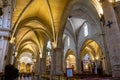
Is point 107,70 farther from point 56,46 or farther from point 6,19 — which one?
point 6,19

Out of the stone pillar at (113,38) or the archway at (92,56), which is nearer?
the stone pillar at (113,38)

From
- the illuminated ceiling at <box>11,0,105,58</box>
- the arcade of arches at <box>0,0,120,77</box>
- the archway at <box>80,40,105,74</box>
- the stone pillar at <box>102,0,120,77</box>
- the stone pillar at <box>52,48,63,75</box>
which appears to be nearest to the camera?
the stone pillar at <box>102,0,120,77</box>

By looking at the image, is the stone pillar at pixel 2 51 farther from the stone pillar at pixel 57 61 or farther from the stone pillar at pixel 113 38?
the stone pillar at pixel 57 61

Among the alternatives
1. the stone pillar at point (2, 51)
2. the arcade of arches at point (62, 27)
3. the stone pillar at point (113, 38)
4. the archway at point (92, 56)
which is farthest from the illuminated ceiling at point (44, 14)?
the archway at point (92, 56)

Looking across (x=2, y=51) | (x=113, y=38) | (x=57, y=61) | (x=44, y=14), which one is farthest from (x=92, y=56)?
(x=113, y=38)

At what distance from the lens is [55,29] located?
48.5 feet

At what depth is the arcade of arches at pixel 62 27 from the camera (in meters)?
5.77

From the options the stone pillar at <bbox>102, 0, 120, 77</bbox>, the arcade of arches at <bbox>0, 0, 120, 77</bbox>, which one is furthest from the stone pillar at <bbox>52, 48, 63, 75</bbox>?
the stone pillar at <bbox>102, 0, 120, 77</bbox>

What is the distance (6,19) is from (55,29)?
7.39 meters

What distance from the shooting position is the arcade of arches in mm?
5770

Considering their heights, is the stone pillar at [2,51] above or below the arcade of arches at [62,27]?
below

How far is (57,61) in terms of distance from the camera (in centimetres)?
1384

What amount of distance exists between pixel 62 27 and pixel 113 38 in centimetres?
927

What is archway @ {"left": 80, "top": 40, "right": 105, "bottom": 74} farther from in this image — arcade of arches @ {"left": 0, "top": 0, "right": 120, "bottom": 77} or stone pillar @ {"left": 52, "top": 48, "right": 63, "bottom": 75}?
stone pillar @ {"left": 52, "top": 48, "right": 63, "bottom": 75}
